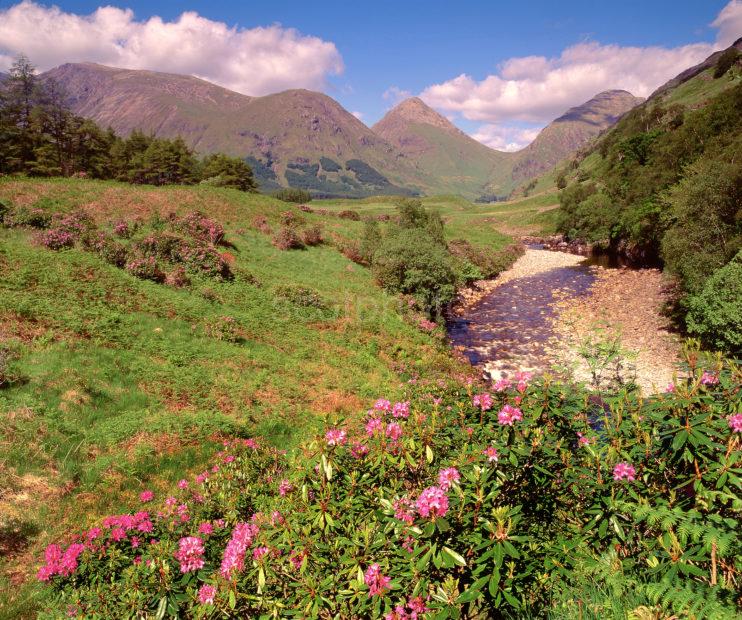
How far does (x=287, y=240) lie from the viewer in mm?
37719

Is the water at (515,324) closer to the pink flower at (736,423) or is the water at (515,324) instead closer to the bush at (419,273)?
the bush at (419,273)

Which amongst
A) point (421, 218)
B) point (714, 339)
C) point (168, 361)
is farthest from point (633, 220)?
point (168, 361)

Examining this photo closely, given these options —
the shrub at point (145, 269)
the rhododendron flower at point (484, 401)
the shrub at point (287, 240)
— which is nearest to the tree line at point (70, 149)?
the shrub at point (287, 240)

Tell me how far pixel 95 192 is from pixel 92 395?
27753 millimetres

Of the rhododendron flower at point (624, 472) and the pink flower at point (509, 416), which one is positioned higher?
the pink flower at point (509, 416)

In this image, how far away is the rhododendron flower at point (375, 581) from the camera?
3762mm

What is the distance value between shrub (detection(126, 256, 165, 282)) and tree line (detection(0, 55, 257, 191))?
109ft

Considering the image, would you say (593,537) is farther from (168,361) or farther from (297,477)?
(168,361)

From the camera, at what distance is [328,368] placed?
66.7ft

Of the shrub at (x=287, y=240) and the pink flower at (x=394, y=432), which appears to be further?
the shrub at (x=287, y=240)

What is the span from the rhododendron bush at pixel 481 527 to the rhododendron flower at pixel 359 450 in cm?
2

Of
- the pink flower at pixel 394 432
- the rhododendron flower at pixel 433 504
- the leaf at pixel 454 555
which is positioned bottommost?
the leaf at pixel 454 555

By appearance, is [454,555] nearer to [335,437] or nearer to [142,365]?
[335,437]

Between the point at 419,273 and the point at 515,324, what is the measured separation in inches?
371
